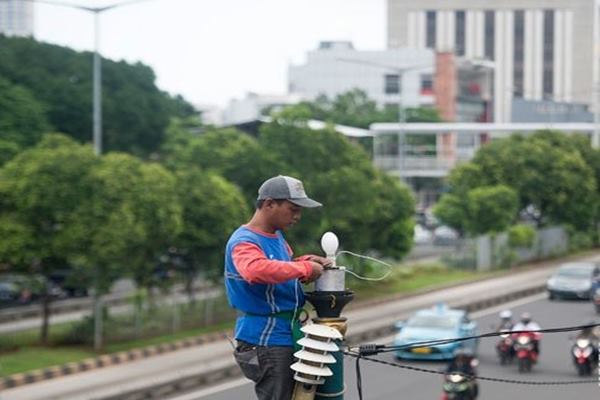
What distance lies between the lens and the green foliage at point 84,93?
40656 mm

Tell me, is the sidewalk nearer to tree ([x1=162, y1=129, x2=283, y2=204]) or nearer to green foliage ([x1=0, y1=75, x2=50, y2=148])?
tree ([x1=162, y1=129, x2=283, y2=204])

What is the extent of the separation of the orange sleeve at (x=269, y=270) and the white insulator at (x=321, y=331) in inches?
8.3

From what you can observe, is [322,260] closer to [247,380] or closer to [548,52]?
[247,380]

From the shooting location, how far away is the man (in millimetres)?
4809

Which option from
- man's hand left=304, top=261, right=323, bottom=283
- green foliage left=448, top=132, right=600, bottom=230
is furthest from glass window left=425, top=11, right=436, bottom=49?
man's hand left=304, top=261, right=323, bottom=283

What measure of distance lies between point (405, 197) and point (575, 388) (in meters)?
17.4

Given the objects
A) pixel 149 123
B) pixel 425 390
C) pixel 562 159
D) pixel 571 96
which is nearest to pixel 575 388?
pixel 425 390

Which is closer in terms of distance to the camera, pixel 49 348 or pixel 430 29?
pixel 49 348

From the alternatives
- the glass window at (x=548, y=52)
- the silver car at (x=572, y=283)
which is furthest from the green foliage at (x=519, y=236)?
the glass window at (x=548, y=52)

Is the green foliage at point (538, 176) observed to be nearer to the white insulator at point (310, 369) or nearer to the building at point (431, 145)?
the building at point (431, 145)

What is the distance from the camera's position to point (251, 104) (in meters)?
86.8

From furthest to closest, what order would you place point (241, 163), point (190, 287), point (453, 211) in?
point (453, 211), point (241, 163), point (190, 287)

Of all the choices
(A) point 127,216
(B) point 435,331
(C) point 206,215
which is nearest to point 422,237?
(C) point 206,215

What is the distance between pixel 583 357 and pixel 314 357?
49.6 feet
